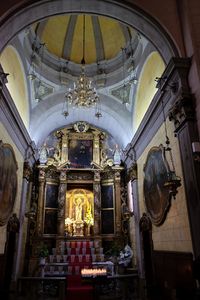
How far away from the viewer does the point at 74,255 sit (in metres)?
11.8

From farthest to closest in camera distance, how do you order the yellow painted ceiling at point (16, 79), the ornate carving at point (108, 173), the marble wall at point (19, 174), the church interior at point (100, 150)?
1. the ornate carving at point (108, 173)
2. the yellow painted ceiling at point (16, 79)
3. the marble wall at point (19, 174)
4. the church interior at point (100, 150)

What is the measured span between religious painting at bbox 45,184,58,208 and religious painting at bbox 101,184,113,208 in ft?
7.86

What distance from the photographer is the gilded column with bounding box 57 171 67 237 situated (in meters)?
12.6

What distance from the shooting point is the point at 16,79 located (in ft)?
30.5

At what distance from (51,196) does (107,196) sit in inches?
113

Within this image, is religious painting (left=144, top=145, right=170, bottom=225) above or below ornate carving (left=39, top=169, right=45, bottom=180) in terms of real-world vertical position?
below

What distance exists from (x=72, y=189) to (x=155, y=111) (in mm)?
7725

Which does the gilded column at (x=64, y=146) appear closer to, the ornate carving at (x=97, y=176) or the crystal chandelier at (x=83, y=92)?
the ornate carving at (x=97, y=176)

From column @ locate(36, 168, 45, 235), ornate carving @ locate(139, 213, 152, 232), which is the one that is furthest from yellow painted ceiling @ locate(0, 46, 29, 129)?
ornate carving @ locate(139, 213, 152, 232)

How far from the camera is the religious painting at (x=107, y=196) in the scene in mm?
13414

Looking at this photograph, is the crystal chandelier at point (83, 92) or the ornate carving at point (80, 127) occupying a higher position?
the ornate carving at point (80, 127)

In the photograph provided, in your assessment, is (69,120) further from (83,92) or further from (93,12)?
(93,12)

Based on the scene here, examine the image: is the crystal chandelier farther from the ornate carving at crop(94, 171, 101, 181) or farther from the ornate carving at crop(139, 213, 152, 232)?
the ornate carving at crop(94, 171, 101, 181)

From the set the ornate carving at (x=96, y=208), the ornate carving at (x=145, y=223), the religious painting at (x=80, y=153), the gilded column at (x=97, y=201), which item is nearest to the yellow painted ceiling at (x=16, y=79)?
the religious painting at (x=80, y=153)
